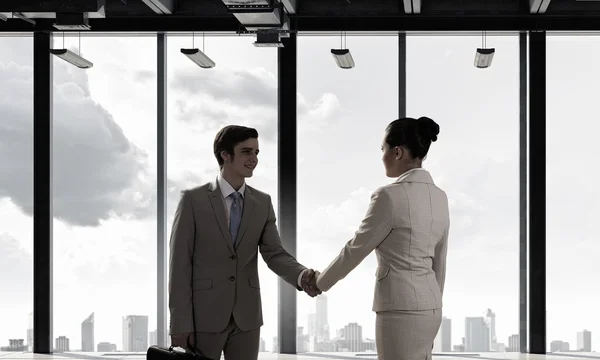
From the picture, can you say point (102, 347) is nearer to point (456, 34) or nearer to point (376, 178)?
point (376, 178)

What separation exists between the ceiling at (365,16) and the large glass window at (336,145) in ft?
0.67

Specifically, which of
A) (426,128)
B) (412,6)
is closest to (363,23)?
(412,6)

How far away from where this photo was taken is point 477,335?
24.5 feet

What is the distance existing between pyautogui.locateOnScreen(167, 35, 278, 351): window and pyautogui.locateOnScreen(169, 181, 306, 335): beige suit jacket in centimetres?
433

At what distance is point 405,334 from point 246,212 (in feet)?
2.92

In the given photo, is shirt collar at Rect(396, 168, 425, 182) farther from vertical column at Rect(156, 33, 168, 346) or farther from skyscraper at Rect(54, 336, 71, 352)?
skyscraper at Rect(54, 336, 71, 352)

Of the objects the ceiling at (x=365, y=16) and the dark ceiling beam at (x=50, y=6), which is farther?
the ceiling at (x=365, y=16)

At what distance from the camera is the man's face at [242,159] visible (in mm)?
3352

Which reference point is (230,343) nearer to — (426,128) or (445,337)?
(426,128)

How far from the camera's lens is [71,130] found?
782 cm

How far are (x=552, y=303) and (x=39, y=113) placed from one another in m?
5.44

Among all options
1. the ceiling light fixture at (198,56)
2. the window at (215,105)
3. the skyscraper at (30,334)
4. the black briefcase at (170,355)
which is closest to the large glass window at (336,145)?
the window at (215,105)

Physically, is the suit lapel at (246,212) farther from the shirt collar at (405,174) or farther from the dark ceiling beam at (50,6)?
the dark ceiling beam at (50,6)

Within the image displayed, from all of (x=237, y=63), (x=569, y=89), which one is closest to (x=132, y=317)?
(x=237, y=63)
